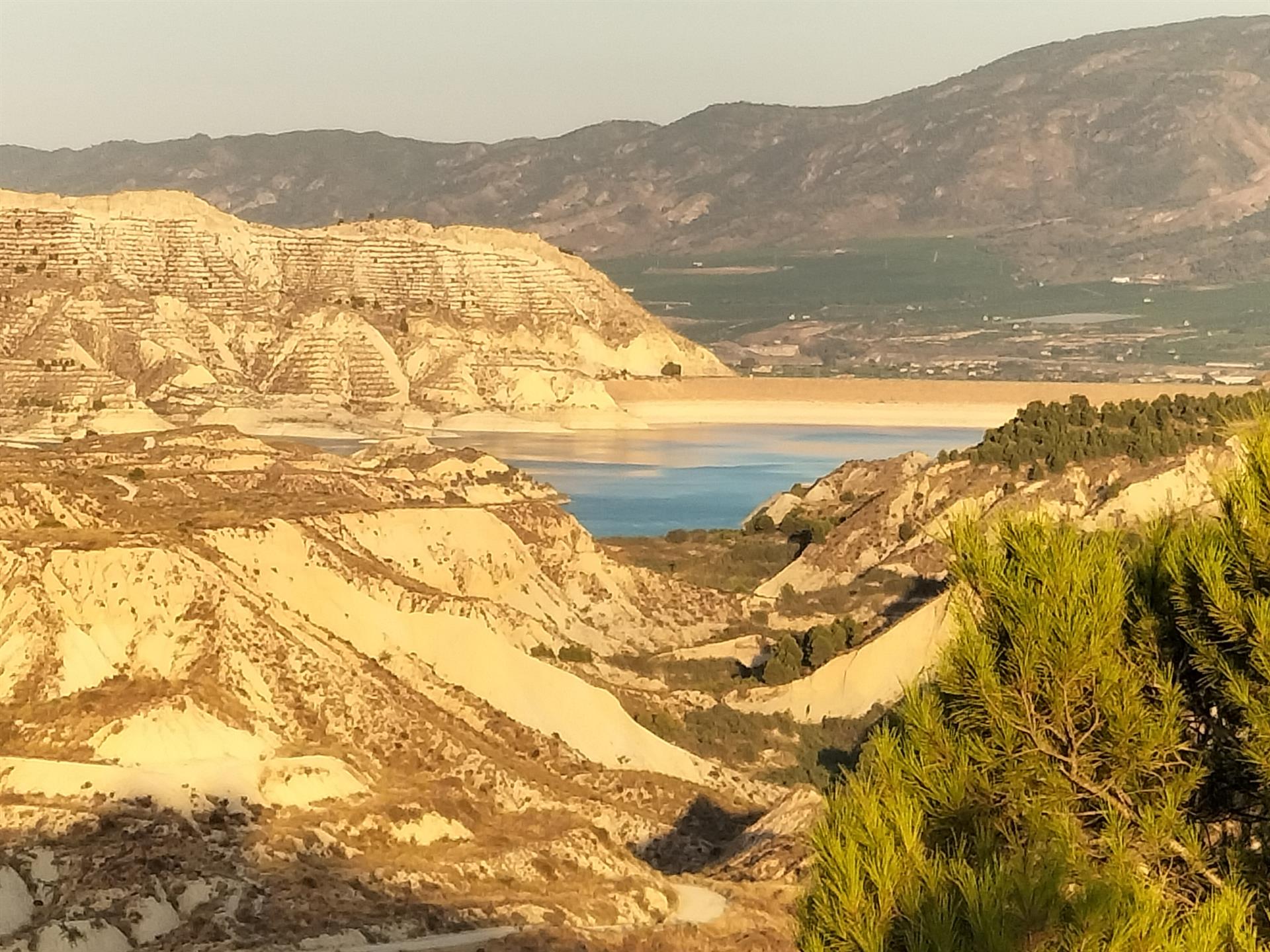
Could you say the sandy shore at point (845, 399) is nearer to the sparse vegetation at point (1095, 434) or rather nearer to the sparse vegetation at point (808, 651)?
the sparse vegetation at point (1095, 434)

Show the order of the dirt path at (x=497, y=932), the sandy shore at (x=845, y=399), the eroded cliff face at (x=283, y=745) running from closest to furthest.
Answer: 1. the dirt path at (x=497, y=932)
2. the eroded cliff face at (x=283, y=745)
3. the sandy shore at (x=845, y=399)

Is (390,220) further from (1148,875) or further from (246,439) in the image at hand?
Answer: (1148,875)

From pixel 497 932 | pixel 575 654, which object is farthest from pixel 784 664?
pixel 497 932

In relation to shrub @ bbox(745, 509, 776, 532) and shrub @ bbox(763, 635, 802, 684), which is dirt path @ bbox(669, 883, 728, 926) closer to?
shrub @ bbox(763, 635, 802, 684)

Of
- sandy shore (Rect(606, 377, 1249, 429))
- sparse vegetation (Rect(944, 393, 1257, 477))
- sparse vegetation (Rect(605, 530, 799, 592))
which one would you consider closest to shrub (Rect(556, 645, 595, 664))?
sparse vegetation (Rect(605, 530, 799, 592))

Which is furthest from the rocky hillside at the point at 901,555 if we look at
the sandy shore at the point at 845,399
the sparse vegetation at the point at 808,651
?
the sandy shore at the point at 845,399

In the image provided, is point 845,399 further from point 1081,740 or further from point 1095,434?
point 1081,740
